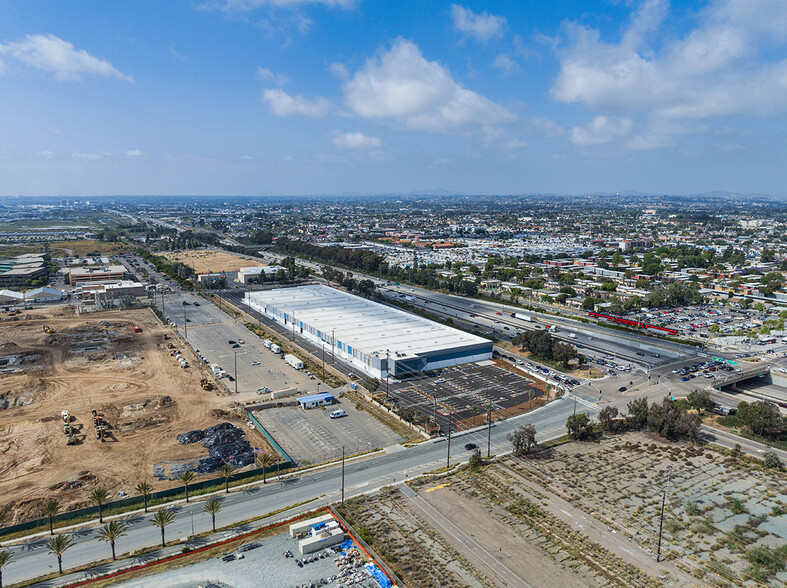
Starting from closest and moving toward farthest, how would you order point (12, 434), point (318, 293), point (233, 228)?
point (12, 434) → point (318, 293) → point (233, 228)

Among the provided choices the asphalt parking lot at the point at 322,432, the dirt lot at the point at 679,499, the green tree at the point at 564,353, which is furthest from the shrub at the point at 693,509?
the green tree at the point at 564,353

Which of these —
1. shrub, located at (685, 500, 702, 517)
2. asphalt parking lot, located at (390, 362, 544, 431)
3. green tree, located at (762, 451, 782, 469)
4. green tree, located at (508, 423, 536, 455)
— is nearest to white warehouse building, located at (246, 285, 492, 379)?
asphalt parking lot, located at (390, 362, 544, 431)

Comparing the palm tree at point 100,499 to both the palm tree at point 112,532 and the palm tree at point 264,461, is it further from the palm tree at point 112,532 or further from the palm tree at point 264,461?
the palm tree at point 264,461

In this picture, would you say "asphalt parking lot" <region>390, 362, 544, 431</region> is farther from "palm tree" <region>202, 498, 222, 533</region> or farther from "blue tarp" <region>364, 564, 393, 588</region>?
"palm tree" <region>202, 498, 222, 533</region>

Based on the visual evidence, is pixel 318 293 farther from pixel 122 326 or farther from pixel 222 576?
pixel 222 576

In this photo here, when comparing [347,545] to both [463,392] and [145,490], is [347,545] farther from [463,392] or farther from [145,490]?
[463,392]

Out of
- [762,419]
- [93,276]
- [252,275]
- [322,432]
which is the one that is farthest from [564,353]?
[93,276]

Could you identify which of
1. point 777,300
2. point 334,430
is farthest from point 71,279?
point 777,300
